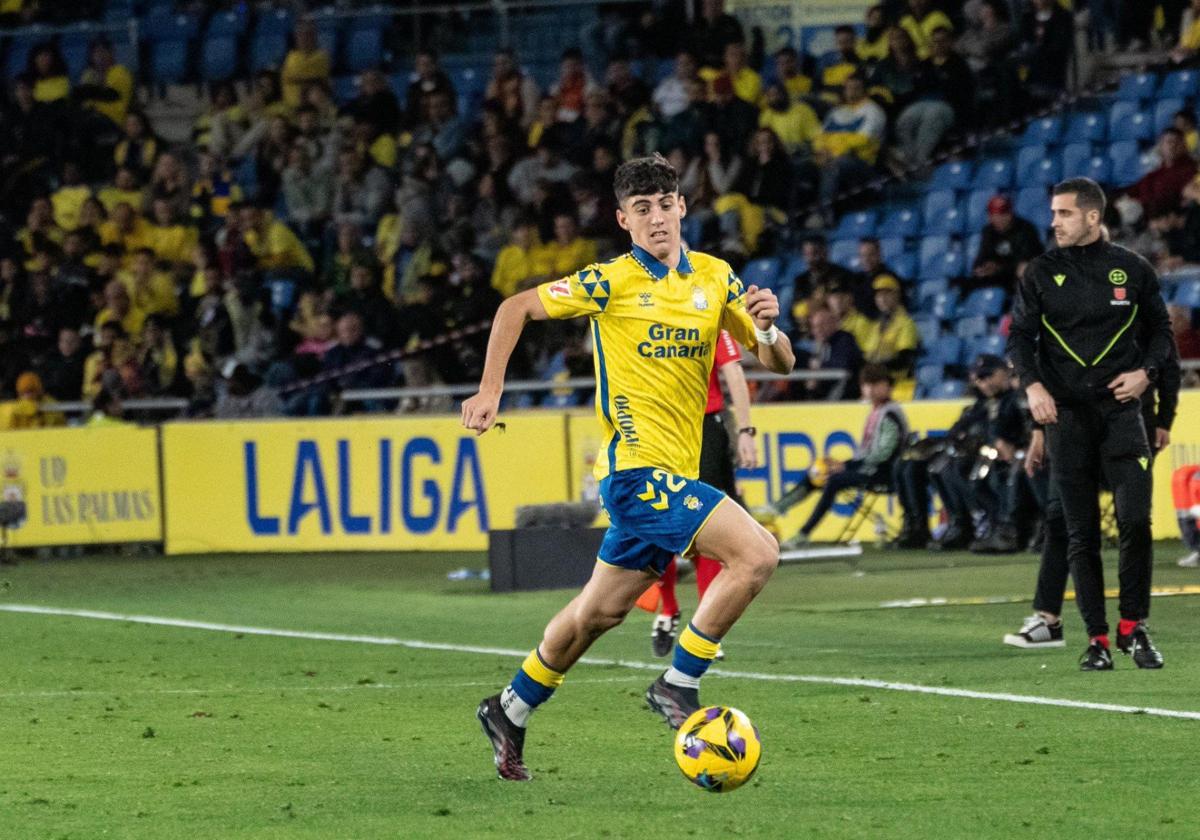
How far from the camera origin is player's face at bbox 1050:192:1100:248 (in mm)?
10375

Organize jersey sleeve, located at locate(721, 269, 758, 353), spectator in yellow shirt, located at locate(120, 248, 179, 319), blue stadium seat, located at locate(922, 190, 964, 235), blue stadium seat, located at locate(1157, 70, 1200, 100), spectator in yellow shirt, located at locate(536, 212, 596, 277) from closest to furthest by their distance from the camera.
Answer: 1. jersey sleeve, located at locate(721, 269, 758, 353)
2. blue stadium seat, located at locate(1157, 70, 1200, 100)
3. blue stadium seat, located at locate(922, 190, 964, 235)
4. spectator in yellow shirt, located at locate(536, 212, 596, 277)
5. spectator in yellow shirt, located at locate(120, 248, 179, 319)

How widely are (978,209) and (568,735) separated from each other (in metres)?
14.8

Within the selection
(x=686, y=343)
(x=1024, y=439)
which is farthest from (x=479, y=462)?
(x=686, y=343)

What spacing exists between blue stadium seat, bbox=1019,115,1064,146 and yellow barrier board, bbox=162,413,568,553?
620 centimetres

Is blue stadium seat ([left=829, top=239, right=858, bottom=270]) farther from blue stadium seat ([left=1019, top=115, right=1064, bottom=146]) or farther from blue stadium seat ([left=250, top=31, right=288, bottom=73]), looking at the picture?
blue stadium seat ([left=250, top=31, right=288, bottom=73])

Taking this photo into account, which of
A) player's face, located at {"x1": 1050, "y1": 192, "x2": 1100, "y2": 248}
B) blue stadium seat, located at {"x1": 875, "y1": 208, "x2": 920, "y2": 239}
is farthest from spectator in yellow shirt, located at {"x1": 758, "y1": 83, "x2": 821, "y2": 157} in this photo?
player's face, located at {"x1": 1050, "y1": 192, "x2": 1100, "y2": 248}

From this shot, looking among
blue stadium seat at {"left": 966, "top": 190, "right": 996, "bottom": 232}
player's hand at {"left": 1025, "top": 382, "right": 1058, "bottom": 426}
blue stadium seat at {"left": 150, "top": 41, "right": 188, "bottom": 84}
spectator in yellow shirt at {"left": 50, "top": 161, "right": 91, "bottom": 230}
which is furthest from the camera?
blue stadium seat at {"left": 150, "top": 41, "right": 188, "bottom": 84}

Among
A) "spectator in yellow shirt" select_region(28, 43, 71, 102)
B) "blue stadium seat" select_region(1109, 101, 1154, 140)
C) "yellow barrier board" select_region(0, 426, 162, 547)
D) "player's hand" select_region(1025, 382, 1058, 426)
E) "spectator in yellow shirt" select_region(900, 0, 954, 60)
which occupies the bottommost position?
"yellow barrier board" select_region(0, 426, 162, 547)

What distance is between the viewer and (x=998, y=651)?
1138 cm

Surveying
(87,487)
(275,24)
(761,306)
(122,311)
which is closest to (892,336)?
(87,487)

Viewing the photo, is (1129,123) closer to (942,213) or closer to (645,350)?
(942,213)

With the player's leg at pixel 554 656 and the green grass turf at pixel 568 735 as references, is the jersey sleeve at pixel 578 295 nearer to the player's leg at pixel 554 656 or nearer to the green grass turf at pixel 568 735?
the player's leg at pixel 554 656

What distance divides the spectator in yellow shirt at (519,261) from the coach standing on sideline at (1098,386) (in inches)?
527

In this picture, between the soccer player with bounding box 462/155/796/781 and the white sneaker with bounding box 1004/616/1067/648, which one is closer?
the soccer player with bounding box 462/155/796/781
